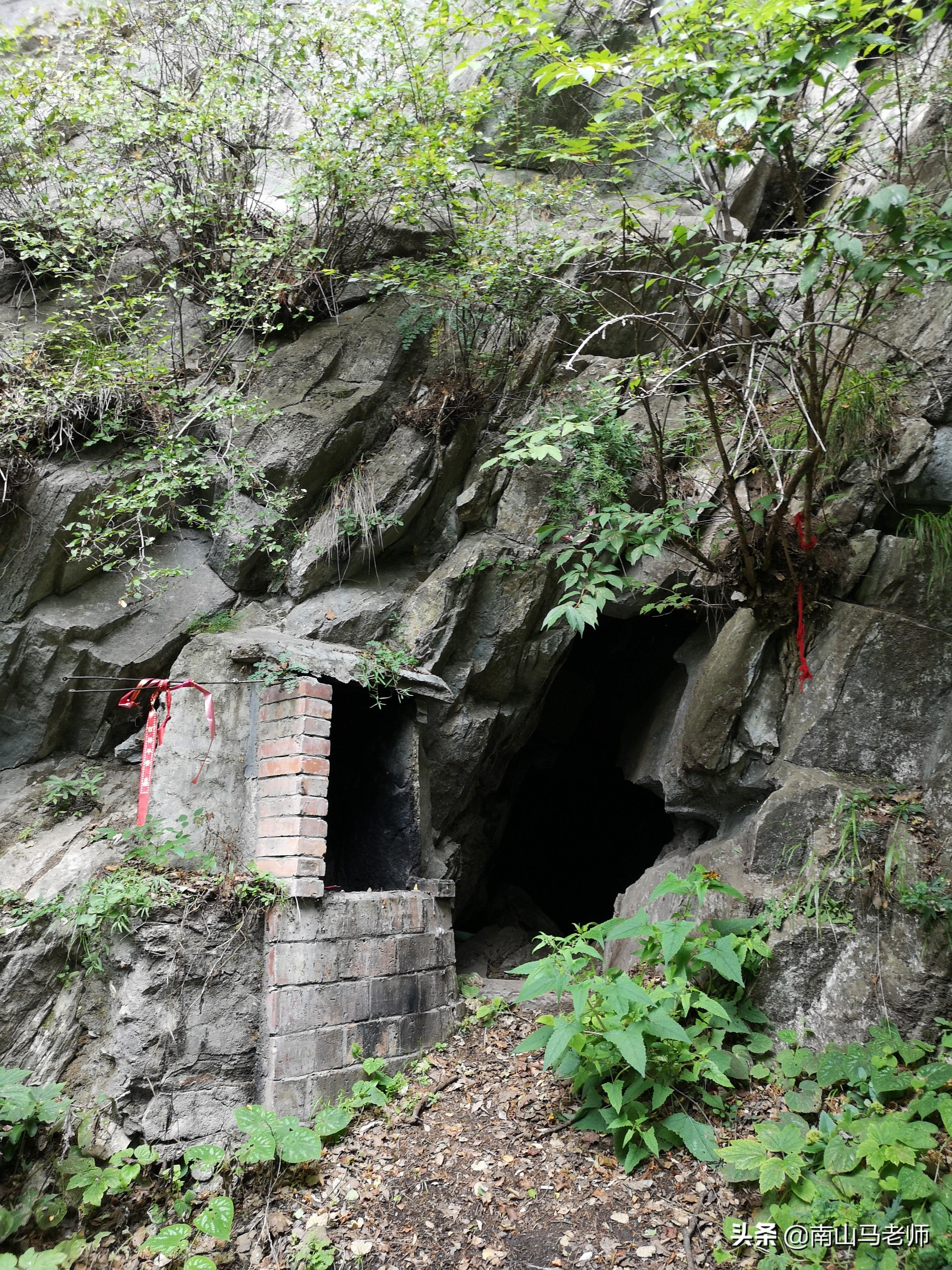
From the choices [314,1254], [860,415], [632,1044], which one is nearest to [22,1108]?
[314,1254]

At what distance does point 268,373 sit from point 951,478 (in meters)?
5.27

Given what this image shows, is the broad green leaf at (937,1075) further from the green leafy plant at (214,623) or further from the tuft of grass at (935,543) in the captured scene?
the green leafy plant at (214,623)

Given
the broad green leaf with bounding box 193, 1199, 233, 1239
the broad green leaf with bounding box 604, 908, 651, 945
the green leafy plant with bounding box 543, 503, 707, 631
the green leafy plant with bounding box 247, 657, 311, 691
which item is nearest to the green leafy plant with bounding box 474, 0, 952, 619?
the green leafy plant with bounding box 543, 503, 707, 631

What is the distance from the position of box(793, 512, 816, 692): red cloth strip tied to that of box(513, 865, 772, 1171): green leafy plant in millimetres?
1626

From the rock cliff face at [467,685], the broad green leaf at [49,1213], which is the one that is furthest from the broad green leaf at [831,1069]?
the broad green leaf at [49,1213]

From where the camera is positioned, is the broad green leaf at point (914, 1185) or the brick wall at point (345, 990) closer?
the broad green leaf at point (914, 1185)

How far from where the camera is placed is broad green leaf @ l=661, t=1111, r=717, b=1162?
328 cm

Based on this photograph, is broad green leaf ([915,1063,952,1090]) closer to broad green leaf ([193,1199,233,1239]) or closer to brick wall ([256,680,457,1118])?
brick wall ([256,680,457,1118])

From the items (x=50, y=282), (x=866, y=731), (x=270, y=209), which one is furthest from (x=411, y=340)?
(x=866, y=731)

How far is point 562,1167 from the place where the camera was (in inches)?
137

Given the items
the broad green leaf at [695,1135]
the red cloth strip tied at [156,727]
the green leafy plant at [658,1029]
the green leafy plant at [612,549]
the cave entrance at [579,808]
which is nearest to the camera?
the broad green leaf at [695,1135]

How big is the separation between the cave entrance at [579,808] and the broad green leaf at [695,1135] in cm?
356

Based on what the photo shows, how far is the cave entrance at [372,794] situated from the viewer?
5230 mm

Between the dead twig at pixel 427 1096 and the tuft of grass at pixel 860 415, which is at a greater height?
the tuft of grass at pixel 860 415
